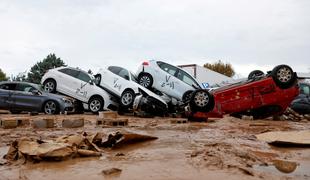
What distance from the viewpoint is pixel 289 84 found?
1168cm

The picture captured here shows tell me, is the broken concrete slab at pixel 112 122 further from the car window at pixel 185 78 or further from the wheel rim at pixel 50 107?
the car window at pixel 185 78

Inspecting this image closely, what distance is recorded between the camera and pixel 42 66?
2023 inches

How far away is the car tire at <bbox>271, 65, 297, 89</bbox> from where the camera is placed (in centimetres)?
1154

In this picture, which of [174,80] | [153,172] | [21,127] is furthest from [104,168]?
[174,80]

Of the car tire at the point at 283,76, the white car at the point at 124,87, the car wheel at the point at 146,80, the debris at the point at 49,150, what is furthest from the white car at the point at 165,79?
the debris at the point at 49,150

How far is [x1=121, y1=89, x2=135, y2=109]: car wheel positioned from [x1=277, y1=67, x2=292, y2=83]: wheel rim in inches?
207

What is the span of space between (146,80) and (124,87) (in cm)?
104

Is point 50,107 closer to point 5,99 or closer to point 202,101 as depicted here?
point 5,99

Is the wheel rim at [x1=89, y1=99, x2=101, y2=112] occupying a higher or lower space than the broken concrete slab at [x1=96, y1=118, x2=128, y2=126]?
higher

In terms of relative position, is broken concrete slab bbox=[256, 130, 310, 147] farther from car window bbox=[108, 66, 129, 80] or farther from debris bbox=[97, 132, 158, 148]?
car window bbox=[108, 66, 129, 80]

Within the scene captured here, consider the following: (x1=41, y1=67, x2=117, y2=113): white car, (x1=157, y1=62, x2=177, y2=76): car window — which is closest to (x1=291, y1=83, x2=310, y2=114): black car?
(x1=157, y1=62, x2=177, y2=76): car window

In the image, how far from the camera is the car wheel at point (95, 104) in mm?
15391

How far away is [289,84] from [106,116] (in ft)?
16.9

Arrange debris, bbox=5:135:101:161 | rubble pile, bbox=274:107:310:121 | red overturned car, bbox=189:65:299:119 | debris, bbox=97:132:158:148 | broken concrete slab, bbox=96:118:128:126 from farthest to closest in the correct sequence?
1. rubble pile, bbox=274:107:310:121
2. red overturned car, bbox=189:65:299:119
3. broken concrete slab, bbox=96:118:128:126
4. debris, bbox=97:132:158:148
5. debris, bbox=5:135:101:161
